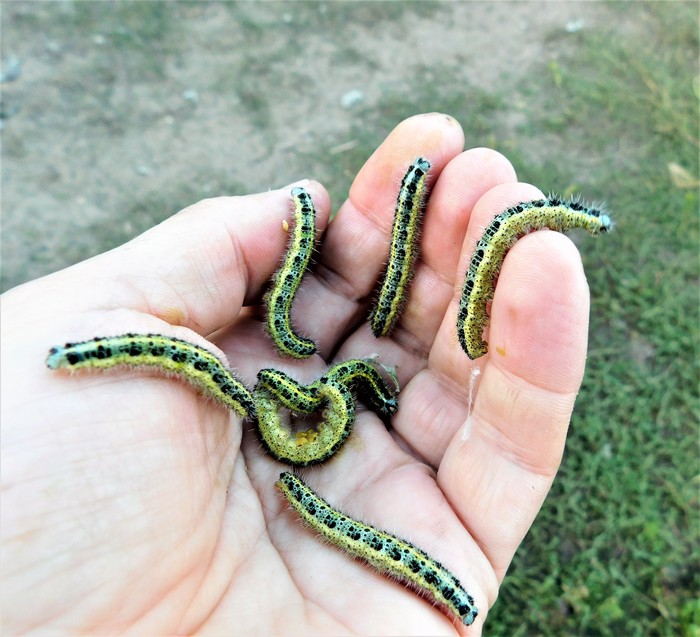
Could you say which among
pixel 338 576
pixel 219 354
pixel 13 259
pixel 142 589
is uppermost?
pixel 219 354

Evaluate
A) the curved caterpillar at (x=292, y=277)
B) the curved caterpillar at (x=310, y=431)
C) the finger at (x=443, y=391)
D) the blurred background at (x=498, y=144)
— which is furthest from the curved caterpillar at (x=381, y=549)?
the blurred background at (x=498, y=144)

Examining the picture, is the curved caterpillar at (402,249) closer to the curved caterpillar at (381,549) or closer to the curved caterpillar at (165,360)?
the curved caterpillar at (165,360)

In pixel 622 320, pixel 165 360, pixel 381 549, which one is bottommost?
pixel 622 320

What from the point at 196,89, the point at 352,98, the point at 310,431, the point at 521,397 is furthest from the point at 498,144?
the point at 521,397

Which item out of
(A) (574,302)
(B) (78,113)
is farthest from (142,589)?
(B) (78,113)

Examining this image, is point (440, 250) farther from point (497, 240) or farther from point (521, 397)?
point (521, 397)

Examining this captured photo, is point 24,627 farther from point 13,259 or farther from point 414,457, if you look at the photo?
point 13,259
